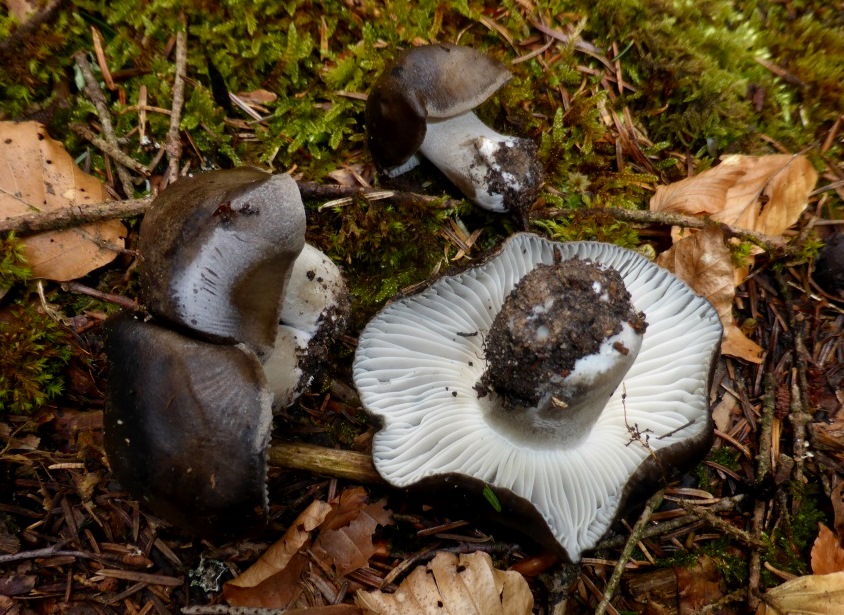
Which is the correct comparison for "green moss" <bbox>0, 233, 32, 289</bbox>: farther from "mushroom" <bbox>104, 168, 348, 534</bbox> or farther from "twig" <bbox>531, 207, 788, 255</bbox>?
"twig" <bbox>531, 207, 788, 255</bbox>

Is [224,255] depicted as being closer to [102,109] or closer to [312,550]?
[312,550]

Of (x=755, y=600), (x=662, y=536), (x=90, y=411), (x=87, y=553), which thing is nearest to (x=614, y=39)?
(x=662, y=536)

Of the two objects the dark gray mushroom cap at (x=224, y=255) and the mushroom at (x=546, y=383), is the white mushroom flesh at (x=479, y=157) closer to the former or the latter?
the mushroom at (x=546, y=383)

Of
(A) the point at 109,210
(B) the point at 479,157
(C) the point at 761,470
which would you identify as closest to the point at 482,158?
(B) the point at 479,157

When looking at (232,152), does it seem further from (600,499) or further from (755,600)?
(755,600)

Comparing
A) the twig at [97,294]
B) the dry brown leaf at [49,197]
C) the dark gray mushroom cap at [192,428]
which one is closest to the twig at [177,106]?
the dry brown leaf at [49,197]
